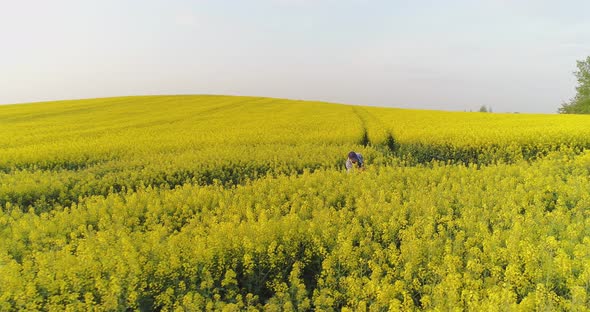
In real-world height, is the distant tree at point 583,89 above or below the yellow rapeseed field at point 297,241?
above

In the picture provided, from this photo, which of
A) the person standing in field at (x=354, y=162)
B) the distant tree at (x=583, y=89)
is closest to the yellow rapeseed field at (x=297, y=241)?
the person standing in field at (x=354, y=162)

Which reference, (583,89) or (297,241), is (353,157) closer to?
(297,241)

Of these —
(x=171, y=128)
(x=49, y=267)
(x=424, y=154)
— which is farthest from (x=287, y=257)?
(x=171, y=128)

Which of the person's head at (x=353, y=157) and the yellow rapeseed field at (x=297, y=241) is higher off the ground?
the person's head at (x=353, y=157)

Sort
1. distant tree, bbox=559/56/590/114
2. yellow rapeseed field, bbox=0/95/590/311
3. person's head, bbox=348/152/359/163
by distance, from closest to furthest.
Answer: yellow rapeseed field, bbox=0/95/590/311, person's head, bbox=348/152/359/163, distant tree, bbox=559/56/590/114

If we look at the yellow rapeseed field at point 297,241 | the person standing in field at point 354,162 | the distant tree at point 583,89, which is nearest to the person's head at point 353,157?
the person standing in field at point 354,162

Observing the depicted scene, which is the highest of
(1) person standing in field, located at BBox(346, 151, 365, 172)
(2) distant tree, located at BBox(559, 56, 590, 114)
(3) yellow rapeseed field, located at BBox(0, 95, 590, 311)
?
(2) distant tree, located at BBox(559, 56, 590, 114)

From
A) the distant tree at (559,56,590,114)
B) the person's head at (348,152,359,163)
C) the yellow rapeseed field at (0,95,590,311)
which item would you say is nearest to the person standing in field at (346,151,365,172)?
the person's head at (348,152,359,163)

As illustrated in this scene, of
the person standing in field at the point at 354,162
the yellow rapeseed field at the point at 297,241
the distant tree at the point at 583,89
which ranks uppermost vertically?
the distant tree at the point at 583,89

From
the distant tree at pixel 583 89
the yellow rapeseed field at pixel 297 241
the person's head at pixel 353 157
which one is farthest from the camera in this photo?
the distant tree at pixel 583 89

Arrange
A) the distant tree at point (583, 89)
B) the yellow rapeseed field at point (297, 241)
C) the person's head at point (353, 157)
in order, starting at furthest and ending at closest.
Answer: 1. the distant tree at point (583, 89)
2. the person's head at point (353, 157)
3. the yellow rapeseed field at point (297, 241)

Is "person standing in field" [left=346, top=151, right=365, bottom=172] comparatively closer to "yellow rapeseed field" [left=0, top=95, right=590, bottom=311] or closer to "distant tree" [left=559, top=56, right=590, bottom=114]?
"yellow rapeseed field" [left=0, top=95, right=590, bottom=311]

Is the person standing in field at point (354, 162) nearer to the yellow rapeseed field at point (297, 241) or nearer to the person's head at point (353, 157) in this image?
the person's head at point (353, 157)

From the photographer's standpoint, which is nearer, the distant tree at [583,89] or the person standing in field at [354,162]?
the person standing in field at [354,162]
